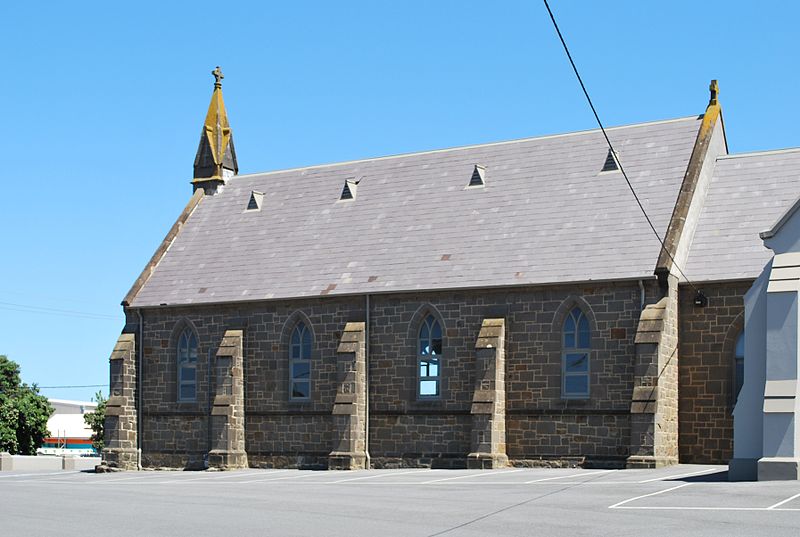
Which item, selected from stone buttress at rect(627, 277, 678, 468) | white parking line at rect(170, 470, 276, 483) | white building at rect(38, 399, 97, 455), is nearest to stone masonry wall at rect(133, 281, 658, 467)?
stone buttress at rect(627, 277, 678, 468)

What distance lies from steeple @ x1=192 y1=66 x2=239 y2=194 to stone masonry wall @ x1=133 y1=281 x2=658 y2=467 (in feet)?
21.3

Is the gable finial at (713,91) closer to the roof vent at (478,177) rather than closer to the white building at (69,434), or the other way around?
the roof vent at (478,177)

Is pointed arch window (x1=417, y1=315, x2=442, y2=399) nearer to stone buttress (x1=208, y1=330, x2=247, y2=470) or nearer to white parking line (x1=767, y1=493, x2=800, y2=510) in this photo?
stone buttress (x1=208, y1=330, x2=247, y2=470)

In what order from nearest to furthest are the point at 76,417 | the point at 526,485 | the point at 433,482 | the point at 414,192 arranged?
the point at 526,485, the point at 433,482, the point at 414,192, the point at 76,417

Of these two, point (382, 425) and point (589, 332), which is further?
point (382, 425)

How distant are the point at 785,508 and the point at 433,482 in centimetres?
990

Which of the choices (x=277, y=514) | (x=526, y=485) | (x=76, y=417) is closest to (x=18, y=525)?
(x=277, y=514)

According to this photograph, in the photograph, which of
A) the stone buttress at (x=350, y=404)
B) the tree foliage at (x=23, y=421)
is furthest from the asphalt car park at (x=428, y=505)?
the tree foliage at (x=23, y=421)

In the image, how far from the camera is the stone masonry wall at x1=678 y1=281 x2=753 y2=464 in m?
31.3

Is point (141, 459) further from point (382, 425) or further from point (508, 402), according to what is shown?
point (508, 402)

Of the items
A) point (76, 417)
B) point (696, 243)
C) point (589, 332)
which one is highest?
point (696, 243)

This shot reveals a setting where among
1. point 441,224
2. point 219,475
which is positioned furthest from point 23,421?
point 441,224

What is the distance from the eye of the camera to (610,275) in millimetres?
32188

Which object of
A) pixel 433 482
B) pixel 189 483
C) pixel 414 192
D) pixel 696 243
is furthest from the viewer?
pixel 414 192
